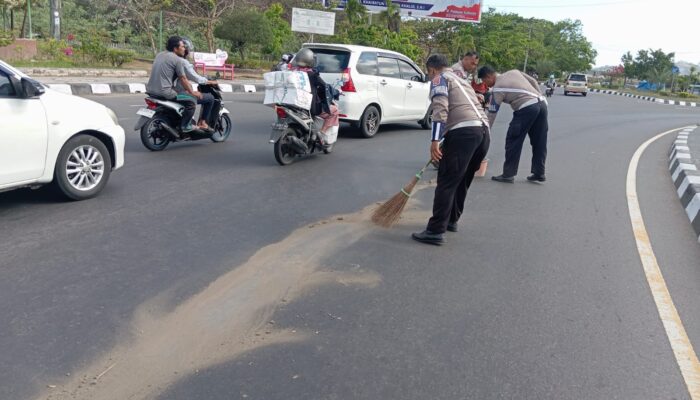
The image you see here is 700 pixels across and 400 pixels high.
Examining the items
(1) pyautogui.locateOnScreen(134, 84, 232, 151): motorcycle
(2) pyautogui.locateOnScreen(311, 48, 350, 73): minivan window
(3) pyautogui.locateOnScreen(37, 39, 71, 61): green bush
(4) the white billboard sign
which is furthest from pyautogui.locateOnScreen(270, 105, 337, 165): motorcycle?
(4) the white billboard sign

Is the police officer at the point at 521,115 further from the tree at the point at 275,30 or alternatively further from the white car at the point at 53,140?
the tree at the point at 275,30

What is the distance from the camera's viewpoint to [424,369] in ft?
10.3

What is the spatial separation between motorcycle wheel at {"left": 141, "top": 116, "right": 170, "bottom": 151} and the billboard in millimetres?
30025

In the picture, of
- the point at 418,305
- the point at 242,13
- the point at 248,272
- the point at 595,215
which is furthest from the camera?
the point at 242,13

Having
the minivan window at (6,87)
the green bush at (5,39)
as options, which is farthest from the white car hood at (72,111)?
the green bush at (5,39)

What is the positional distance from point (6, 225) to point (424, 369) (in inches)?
153

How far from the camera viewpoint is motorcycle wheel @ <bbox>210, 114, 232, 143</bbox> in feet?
32.1

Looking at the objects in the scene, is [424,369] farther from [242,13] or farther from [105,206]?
[242,13]

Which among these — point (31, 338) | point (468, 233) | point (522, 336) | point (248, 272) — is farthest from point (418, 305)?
point (31, 338)

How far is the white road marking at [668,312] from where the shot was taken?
10.8 ft

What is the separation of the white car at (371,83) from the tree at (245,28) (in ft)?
55.4

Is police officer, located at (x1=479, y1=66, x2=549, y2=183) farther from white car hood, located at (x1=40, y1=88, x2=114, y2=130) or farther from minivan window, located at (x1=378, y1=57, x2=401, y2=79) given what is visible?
white car hood, located at (x1=40, y1=88, x2=114, y2=130)

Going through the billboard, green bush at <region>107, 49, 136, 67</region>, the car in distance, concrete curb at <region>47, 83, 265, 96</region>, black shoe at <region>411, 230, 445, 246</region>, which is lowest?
black shoe at <region>411, 230, 445, 246</region>

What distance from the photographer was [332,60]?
10.6 metres
